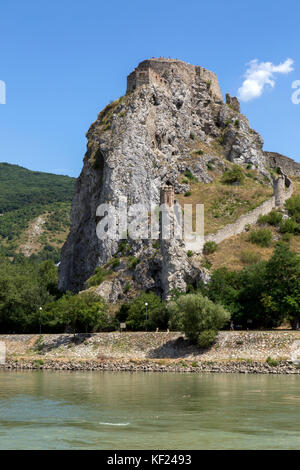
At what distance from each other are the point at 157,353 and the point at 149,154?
3861 cm

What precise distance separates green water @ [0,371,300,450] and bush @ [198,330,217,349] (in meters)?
9.29

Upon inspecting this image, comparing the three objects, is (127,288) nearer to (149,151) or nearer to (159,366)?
(159,366)

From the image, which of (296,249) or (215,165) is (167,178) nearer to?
(215,165)

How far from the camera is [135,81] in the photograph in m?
89.2

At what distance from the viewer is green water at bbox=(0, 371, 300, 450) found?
18.8 meters

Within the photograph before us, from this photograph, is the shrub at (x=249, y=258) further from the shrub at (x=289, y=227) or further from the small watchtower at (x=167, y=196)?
the small watchtower at (x=167, y=196)

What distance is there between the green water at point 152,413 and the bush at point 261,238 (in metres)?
30.6

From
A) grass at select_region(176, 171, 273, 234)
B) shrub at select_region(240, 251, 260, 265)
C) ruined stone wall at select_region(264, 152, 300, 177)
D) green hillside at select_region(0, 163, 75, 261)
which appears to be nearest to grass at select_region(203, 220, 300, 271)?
shrub at select_region(240, 251, 260, 265)

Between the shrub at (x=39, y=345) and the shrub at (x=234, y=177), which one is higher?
the shrub at (x=234, y=177)

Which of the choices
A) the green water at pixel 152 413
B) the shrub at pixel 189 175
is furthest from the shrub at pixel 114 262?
the green water at pixel 152 413

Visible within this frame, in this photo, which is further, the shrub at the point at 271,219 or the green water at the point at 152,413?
the shrub at the point at 271,219

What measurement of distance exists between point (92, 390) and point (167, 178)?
53.1 meters

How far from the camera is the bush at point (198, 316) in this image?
49.8m

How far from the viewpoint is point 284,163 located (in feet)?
357
